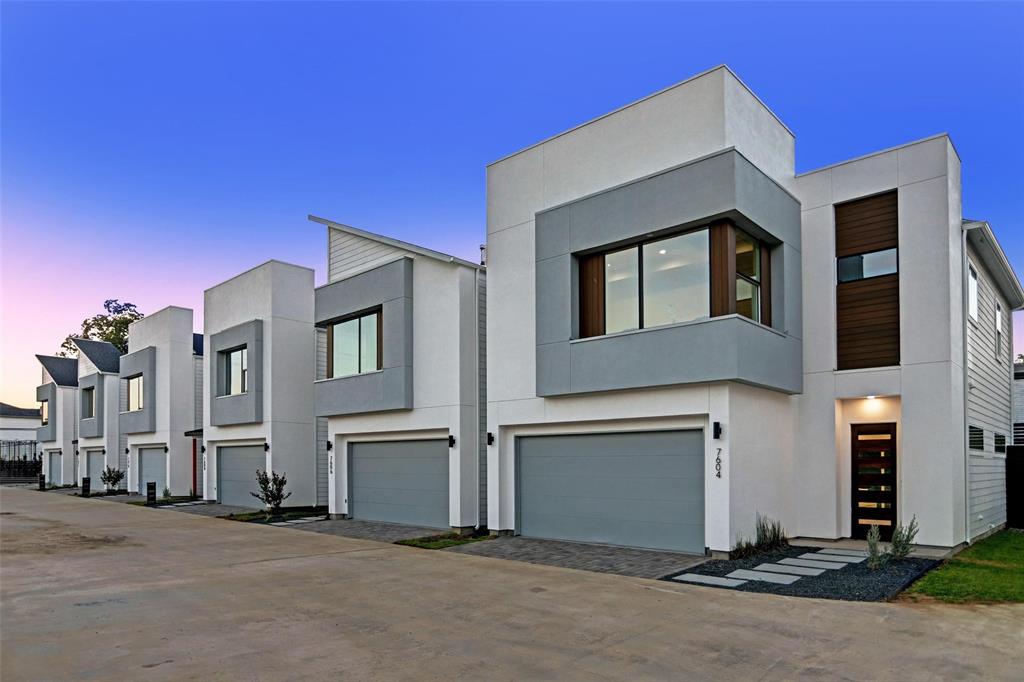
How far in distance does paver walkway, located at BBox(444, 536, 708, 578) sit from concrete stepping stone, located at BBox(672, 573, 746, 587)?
0.33 meters

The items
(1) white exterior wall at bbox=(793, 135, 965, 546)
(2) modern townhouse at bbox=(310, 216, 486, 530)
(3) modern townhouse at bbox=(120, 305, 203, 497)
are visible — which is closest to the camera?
A: (1) white exterior wall at bbox=(793, 135, 965, 546)

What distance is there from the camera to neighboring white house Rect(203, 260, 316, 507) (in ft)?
66.3

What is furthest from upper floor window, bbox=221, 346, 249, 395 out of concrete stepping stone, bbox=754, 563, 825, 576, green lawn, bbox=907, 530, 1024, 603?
green lawn, bbox=907, 530, 1024, 603

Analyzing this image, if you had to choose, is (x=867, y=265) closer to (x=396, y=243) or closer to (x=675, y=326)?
(x=675, y=326)

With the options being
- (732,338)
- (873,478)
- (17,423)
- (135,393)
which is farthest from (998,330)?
(17,423)

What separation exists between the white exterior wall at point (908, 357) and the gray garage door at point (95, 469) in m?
31.8

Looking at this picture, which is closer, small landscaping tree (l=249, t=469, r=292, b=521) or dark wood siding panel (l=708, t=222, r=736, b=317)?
dark wood siding panel (l=708, t=222, r=736, b=317)

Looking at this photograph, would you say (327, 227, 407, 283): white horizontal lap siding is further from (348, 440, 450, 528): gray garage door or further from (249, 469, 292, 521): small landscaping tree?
(249, 469, 292, 521): small landscaping tree

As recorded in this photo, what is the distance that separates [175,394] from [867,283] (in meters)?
24.4

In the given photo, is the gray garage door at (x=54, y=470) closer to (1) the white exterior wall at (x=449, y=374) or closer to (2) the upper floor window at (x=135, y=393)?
(2) the upper floor window at (x=135, y=393)

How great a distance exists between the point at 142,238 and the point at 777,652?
25220 mm

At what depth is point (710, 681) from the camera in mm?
5117

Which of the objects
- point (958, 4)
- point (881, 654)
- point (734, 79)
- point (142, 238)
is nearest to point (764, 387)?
point (734, 79)

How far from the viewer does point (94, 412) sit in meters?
32.4
